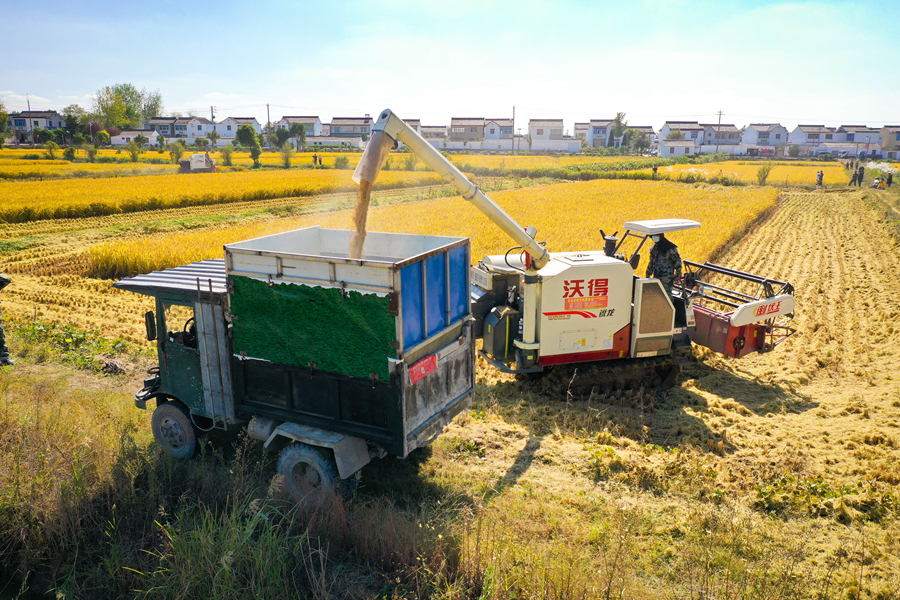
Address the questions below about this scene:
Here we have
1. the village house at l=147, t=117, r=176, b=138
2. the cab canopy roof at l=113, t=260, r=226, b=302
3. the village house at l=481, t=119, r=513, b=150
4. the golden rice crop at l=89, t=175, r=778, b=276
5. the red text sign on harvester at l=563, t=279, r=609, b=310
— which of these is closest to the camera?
the cab canopy roof at l=113, t=260, r=226, b=302

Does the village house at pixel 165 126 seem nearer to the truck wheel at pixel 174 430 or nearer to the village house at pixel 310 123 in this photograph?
the village house at pixel 310 123

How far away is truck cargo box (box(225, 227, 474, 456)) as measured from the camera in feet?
18.1

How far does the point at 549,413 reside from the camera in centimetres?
877

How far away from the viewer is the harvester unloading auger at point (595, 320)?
8.70 meters

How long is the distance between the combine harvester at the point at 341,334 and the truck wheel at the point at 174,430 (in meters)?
0.02

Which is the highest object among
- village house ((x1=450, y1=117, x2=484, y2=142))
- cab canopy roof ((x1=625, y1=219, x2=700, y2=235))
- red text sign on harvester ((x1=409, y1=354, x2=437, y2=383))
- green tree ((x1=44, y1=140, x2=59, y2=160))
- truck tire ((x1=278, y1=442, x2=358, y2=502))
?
village house ((x1=450, y1=117, x2=484, y2=142))

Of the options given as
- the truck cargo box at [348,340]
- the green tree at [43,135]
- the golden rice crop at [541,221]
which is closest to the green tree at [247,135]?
the green tree at [43,135]

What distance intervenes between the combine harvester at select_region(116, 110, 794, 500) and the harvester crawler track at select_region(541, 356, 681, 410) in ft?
1.60

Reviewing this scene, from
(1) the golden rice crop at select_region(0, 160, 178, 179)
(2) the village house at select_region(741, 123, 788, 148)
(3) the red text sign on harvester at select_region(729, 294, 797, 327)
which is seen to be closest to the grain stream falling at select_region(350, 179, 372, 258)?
(3) the red text sign on harvester at select_region(729, 294, 797, 327)

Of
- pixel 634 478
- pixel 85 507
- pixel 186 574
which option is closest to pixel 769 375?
pixel 634 478

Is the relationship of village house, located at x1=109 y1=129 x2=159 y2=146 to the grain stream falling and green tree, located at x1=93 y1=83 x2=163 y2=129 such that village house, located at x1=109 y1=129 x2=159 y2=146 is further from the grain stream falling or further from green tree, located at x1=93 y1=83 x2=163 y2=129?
the grain stream falling

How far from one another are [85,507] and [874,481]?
8660mm

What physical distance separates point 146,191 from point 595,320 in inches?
1181

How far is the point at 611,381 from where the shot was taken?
9523mm
